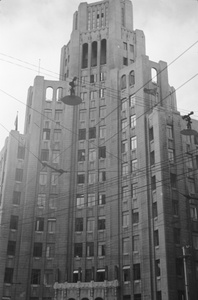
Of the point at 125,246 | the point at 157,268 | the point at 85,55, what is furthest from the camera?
the point at 85,55

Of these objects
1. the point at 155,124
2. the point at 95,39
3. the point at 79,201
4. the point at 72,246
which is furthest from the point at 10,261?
the point at 95,39

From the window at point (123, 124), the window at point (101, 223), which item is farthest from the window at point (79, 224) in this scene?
the window at point (123, 124)

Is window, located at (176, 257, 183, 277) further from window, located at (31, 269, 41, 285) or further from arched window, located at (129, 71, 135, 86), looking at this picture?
arched window, located at (129, 71, 135, 86)

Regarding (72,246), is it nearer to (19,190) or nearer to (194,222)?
(19,190)

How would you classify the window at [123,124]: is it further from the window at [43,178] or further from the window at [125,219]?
the window at [43,178]

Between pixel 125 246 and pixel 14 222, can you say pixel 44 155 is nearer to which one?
pixel 14 222

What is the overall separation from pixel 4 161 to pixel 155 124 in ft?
80.3

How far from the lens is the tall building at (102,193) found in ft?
166

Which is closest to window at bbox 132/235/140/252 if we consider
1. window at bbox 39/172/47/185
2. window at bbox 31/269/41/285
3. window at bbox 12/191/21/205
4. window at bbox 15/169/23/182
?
window at bbox 31/269/41/285

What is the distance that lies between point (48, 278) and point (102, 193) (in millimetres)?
13688

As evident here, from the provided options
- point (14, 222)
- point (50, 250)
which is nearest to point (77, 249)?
point (50, 250)

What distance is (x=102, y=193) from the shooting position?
2334 inches

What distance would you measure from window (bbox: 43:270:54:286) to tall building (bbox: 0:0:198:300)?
0.19m

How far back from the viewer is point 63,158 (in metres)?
62.3
